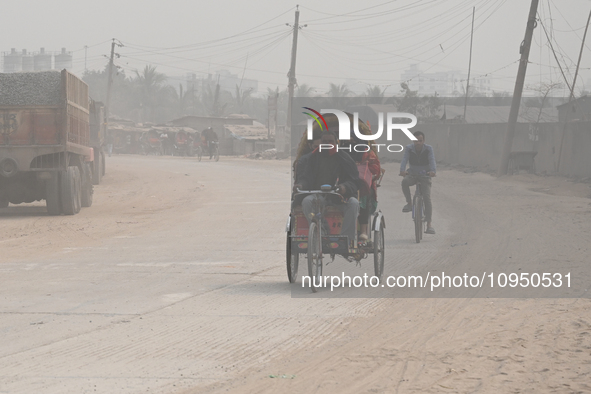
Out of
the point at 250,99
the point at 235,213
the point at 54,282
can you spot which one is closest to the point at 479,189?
the point at 235,213

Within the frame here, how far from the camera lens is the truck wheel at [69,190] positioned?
667 inches

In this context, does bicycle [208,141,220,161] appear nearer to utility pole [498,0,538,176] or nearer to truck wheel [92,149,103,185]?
truck wheel [92,149,103,185]

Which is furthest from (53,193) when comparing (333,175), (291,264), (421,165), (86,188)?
(333,175)

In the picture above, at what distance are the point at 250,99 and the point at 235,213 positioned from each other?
117073 mm

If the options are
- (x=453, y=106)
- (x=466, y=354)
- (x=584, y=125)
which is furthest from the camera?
(x=453, y=106)

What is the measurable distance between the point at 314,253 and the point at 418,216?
4.63 metres

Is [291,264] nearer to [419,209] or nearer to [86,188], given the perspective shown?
[419,209]

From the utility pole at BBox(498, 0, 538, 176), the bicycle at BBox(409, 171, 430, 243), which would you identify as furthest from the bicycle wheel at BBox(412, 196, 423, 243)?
the utility pole at BBox(498, 0, 538, 176)

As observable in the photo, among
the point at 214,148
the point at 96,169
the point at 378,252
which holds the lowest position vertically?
the point at 96,169

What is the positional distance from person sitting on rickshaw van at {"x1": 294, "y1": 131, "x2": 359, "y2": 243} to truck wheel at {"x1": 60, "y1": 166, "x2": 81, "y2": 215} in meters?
9.88

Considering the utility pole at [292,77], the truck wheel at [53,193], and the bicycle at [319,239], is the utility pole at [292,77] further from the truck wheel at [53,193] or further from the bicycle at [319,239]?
the bicycle at [319,239]

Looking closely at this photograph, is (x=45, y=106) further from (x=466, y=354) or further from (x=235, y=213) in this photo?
(x=466, y=354)

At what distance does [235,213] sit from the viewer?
16.9m

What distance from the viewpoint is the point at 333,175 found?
841cm
